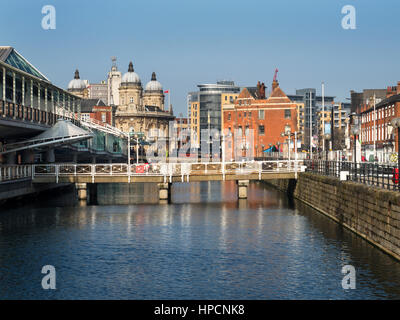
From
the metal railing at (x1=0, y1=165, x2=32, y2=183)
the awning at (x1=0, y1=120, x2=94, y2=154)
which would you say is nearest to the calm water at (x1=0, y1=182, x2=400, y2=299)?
the metal railing at (x1=0, y1=165, x2=32, y2=183)

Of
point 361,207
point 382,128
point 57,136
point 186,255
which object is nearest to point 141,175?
point 57,136

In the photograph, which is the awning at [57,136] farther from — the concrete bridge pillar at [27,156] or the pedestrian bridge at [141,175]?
the pedestrian bridge at [141,175]

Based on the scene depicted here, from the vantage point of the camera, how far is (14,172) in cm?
5534

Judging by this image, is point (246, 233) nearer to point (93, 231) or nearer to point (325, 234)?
point (325, 234)

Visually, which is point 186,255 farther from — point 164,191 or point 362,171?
point 164,191

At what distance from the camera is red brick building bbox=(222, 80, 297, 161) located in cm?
14450

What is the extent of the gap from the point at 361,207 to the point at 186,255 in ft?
33.9

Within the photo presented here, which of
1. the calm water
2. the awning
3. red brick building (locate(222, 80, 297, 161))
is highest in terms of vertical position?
red brick building (locate(222, 80, 297, 161))

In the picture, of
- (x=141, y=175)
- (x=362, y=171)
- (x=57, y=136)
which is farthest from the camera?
(x=57, y=136)

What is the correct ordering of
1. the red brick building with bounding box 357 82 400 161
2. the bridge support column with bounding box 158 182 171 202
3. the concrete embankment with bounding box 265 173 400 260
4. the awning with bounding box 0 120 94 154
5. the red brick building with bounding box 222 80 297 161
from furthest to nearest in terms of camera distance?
the red brick building with bounding box 222 80 297 161 → the red brick building with bounding box 357 82 400 161 → the awning with bounding box 0 120 94 154 → the bridge support column with bounding box 158 182 171 202 → the concrete embankment with bounding box 265 173 400 260

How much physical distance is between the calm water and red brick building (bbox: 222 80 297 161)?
9110 centimetres

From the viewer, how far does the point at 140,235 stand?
4053 cm

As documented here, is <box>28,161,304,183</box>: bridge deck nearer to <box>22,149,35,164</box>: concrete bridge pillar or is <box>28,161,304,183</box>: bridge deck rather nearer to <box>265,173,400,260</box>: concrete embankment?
<box>22,149,35,164</box>: concrete bridge pillar
